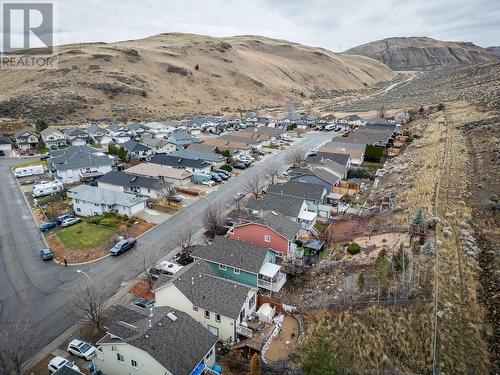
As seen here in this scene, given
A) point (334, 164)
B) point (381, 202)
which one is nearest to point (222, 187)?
point (334, 164)

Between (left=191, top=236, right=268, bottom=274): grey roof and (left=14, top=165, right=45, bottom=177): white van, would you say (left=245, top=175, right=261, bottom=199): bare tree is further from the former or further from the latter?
(left=14, top=165, right=45, bottom=177): white van

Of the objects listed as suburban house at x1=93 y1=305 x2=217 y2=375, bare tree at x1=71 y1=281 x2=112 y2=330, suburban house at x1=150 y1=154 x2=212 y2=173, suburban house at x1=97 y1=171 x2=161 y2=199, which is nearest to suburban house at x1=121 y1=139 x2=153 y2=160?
suburban house at x1=150 y1=154 x2=212 y2=173

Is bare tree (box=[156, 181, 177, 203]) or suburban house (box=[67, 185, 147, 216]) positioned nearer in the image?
suburban house (box=[67, 185, 147, 216])

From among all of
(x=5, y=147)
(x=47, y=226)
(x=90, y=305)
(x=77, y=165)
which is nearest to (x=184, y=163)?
(x=77, y=165)

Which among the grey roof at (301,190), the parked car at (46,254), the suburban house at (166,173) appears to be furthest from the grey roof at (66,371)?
the suburban house at (166,173)

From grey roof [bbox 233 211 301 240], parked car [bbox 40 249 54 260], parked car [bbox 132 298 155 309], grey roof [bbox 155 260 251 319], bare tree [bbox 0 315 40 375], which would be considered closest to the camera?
bare tree [bbox 0 315 40 375]

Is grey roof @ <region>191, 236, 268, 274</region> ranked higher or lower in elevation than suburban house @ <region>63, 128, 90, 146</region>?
lower

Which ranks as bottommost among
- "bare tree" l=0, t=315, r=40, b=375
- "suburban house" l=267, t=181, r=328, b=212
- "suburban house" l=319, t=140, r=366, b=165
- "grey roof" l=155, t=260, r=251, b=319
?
"bare tree" l=0, t=315, r=40, b=375

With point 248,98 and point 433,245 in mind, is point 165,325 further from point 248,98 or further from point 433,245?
point 248,98
